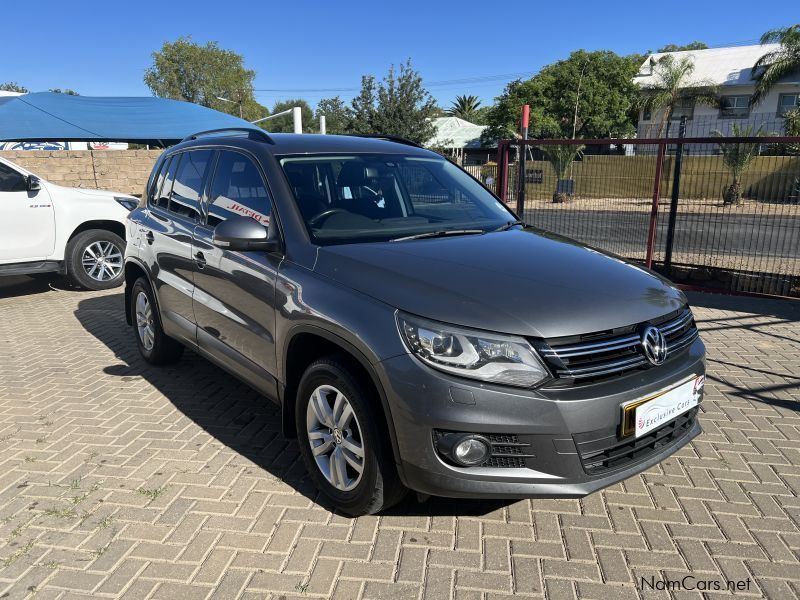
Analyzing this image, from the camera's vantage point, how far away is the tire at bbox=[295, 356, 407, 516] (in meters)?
A: 2.64

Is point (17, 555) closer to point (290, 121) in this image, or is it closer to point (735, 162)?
point (735, 162)

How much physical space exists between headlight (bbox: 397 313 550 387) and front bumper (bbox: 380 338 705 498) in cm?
4

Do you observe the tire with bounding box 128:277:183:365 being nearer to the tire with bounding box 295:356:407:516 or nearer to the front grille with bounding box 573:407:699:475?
the tire with bounding box 295:356:407:516

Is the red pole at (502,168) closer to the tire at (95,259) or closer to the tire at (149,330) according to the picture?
the tire at (149,330)

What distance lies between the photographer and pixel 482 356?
2.39 metres

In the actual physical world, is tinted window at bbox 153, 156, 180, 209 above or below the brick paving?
above

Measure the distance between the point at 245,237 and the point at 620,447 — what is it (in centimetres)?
204

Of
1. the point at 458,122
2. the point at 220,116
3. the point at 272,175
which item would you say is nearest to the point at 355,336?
the point at 272,175

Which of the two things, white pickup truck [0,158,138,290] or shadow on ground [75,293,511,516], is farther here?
white pickup truck [0,158,138,290]

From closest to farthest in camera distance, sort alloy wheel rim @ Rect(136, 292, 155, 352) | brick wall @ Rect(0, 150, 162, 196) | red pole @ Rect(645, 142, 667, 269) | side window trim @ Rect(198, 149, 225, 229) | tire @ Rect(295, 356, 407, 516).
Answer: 1. tire @ Rect(295, 356, 407, 516)
2. side window trim @ Rect(198, 149, 225, 229)
3. alloy wheel rim @ Rect(136, 292, 155, 352)
4. red pole @ Rect(645, 142, 667, 269)
5. brick wall @ Rect(0, 150, 162, 196)

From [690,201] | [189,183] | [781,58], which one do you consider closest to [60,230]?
[189,183]

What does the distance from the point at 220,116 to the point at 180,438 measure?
14.6m

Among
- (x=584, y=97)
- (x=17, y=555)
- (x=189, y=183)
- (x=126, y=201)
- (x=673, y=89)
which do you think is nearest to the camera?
(x=17, y=555)

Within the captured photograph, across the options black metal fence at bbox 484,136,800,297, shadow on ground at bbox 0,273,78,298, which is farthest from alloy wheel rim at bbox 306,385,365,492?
shadow on ground at bbox 0,273,78,298
